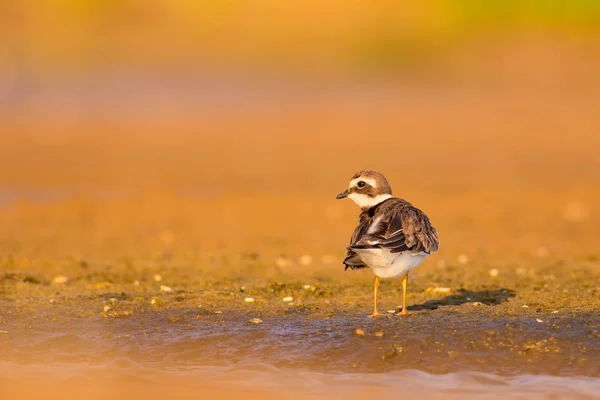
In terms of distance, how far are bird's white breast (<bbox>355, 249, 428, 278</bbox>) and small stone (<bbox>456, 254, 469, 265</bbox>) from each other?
11.9 feet

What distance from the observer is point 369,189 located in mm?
8469

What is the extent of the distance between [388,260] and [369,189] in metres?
1.11

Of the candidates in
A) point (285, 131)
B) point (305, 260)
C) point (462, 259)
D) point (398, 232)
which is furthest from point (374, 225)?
point (285, 131)

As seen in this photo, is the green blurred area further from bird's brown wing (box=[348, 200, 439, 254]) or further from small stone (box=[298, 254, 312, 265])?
bird's brown wing (box=[348, 200, 439, 254])

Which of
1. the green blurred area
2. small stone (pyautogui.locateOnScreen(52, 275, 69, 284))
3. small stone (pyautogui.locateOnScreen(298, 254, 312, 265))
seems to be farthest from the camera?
the green blurred area

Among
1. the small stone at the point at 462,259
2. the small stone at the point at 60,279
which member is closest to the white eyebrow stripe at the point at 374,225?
the small stone at the point at 462,259

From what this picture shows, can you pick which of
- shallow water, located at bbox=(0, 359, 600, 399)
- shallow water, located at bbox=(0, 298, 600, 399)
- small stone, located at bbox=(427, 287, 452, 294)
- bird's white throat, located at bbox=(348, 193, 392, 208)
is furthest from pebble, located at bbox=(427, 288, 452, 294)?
shallow water, located at bbox=(0, 359, 600, 399)

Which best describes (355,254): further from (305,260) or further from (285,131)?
(285,131)

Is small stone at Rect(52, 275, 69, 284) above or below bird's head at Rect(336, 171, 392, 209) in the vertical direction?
below

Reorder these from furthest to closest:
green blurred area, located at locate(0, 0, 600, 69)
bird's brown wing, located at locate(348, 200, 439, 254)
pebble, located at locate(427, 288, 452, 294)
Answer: green blurred area, located at locate(0, 0, 600, 69), pebble, located at locate(427, 288, 452, 294), bird's brown wing, located at locate(348, 200, 439, 254)

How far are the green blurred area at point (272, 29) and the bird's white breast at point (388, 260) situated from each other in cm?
2323

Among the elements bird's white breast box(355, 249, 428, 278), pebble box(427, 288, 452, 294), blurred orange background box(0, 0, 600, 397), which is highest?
blurred orange background box(0, 0, 600, 397)

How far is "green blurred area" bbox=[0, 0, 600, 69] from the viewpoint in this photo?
31.3m

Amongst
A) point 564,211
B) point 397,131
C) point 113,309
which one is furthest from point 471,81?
point 113,309
